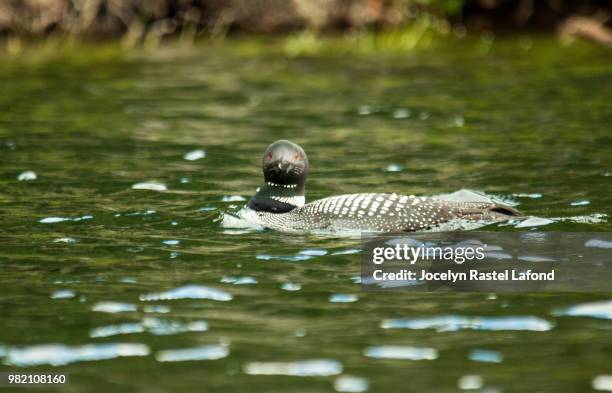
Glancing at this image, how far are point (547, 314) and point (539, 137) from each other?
5501 millimetres

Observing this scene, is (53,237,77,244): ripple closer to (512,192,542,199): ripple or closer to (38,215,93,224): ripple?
(38,215,93,224): ripple

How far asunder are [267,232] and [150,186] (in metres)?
1.85

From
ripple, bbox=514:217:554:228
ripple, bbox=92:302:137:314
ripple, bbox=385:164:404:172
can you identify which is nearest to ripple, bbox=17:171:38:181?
ripple, bbox=385:164:404:172

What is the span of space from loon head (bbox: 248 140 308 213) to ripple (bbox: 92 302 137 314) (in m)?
1.88

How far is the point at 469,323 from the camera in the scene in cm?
530

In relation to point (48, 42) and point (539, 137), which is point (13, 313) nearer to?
point (539, 137)

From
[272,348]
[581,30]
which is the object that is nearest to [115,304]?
[272,348]

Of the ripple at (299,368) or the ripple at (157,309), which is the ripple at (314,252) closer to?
the ripple at (157,309)

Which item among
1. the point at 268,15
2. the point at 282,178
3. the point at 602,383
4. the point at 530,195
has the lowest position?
the point at 602,383

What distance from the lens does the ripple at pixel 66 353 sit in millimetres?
4863

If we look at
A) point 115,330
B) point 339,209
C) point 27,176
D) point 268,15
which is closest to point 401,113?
point 27,176

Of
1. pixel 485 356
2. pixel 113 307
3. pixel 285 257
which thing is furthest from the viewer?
pixel 285 257

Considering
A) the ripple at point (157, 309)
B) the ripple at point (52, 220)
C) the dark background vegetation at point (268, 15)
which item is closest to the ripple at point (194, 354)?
the ripple at point (157, 309)

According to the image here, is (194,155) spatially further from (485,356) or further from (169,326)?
(485,356)
